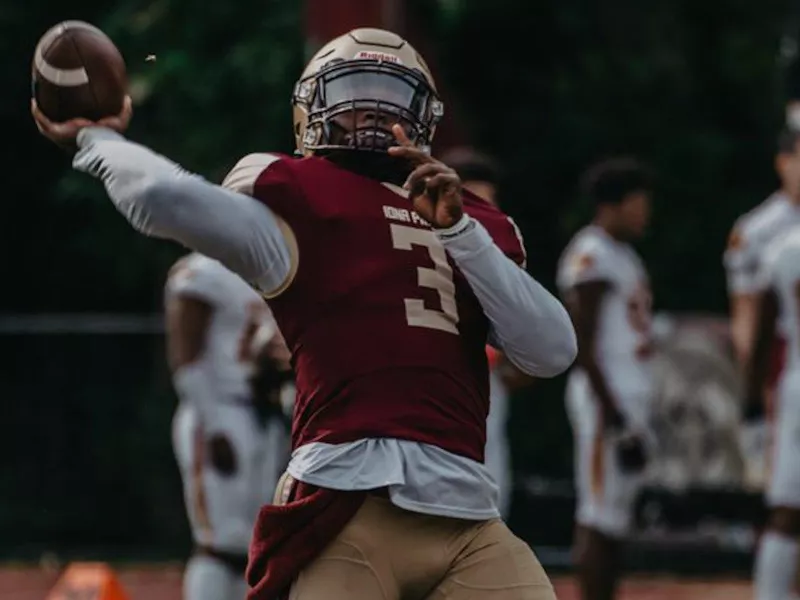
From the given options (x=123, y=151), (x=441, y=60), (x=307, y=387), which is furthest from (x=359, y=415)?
(x=441, y=60)

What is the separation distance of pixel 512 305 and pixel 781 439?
441 centimetres

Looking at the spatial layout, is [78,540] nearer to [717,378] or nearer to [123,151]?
[717,378]

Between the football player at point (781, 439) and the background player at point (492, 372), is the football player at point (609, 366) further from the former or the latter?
the football player at point (781, 439)

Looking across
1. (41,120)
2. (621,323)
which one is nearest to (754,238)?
(621,323)

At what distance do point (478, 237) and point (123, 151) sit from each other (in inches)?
29.0

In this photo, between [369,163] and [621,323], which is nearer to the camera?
[369,163]

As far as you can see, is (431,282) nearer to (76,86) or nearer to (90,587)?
(76,86)

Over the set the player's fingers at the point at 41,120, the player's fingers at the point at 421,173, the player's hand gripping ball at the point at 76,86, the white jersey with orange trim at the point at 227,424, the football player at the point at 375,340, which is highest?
the player's hand gripping ball at the point at 76,86

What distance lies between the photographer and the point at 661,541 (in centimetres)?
1279

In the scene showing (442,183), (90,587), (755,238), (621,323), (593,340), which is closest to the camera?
(442,183)

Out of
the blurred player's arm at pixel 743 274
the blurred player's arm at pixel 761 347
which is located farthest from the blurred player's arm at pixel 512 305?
the blurred player's arm at pixel 743 274

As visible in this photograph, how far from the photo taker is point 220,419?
870 centimetres

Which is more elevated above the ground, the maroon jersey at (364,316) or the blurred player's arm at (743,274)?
the maroon jersey at (364,316)

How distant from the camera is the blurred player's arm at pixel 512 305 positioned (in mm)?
4535
